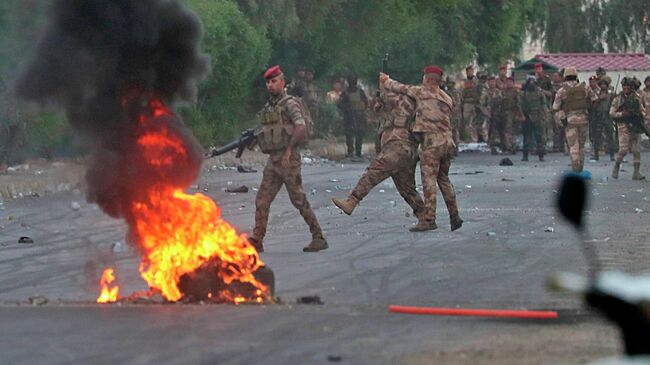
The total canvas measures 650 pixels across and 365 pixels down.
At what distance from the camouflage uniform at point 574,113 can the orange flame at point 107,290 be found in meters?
12.8

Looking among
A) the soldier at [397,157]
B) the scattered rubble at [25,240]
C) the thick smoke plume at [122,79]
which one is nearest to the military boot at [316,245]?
the soldier at [397,157]

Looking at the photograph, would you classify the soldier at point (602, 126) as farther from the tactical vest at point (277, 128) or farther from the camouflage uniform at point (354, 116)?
the tactical vest at point (277, 128)

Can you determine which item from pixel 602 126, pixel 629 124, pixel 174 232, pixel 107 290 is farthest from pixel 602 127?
pixel 174 232

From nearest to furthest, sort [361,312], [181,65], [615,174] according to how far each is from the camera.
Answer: [361,312] < [181,65] < [615,174]

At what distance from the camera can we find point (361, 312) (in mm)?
9570

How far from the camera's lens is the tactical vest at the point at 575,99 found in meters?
23.2

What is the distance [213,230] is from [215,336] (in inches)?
75.1

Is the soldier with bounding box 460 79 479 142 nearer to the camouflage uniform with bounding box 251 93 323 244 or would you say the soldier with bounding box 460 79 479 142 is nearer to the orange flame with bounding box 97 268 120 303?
the camouflage uniform with bounding box 251 93 323 244

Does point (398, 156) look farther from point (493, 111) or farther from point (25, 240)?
point (493, 111)

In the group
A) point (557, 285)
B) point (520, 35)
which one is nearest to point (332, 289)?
point (557, 285)

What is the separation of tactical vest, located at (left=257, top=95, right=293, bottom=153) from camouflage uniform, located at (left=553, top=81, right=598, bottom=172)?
1061 cm

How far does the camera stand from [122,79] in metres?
10.8

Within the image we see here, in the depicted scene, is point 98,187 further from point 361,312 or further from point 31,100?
point 361,312

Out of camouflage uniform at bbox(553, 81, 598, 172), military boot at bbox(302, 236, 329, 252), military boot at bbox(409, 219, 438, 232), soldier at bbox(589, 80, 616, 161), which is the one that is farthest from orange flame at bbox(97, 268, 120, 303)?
soldier at bbox(589, 80, 616, 161)
